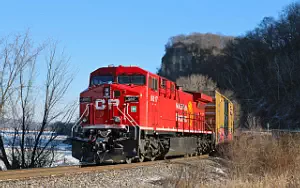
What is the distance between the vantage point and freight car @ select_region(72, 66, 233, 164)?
538 inches

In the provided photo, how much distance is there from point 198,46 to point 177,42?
7.48 meters

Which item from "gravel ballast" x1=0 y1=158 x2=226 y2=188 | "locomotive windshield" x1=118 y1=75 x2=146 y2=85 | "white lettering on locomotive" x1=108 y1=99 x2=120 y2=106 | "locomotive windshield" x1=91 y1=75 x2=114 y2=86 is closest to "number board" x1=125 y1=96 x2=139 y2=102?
"white lettering on locomotive" x1=108 y1=99 x2=120 y2=106

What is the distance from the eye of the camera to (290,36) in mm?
78688

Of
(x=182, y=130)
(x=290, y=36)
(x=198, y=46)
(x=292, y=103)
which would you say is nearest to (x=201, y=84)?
(x=292, y=103)

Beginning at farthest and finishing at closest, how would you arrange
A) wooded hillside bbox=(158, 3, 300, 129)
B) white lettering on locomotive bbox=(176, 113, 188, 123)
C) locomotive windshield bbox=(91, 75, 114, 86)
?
wooded hillside bbox=(158, 3, 300, 129) → white lettering on locomotive bbox=(176, 113, 188, 123) → locomotive windshield bbox=(91, 75, 114, 86)

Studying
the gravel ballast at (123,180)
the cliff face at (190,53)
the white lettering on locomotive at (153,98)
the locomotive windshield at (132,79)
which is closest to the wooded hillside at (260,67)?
the cliff face at (190,53)

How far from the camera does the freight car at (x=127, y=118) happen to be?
13.7 metres

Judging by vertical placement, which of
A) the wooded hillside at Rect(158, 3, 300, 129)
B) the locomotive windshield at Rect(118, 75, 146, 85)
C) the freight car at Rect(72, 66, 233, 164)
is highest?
the wooded hillside at Rect(158, 3, 300, 129)

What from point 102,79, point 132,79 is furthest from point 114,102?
point 102,79

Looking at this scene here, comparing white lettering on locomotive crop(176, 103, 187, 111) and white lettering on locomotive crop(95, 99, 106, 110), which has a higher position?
white lettering on locomotive crop(176, 103, 187, 111)

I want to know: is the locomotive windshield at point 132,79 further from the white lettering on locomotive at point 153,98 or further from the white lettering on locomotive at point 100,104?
the white lettering on locomotive at point 100,104

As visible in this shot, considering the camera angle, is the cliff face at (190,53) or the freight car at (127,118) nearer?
the freight car at (127,118)

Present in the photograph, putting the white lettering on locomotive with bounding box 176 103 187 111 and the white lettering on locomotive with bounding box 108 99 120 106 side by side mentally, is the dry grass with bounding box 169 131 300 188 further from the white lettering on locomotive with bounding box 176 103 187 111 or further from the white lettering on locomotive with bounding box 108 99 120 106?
the white lettering on locomotive with bounding box 108 99 120 106

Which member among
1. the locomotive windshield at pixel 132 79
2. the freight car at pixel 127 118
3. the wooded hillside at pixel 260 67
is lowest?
the freight car at pixel 127 118
